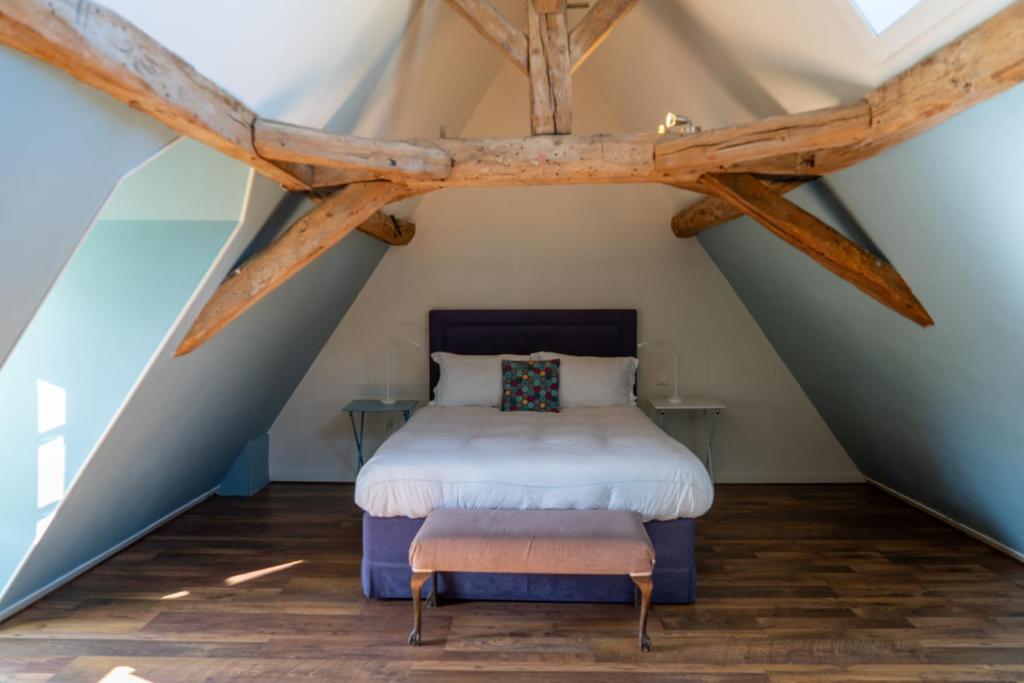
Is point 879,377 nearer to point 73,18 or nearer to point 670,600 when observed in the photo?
point 670,600

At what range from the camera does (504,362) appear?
14.8 feet

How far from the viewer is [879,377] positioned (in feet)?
11.9

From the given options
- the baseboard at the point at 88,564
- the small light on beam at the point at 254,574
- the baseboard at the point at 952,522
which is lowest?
the small light on beam at the point at 254,574

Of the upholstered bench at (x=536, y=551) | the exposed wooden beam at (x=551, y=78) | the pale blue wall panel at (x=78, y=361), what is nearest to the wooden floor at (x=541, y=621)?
the upholstered bench at (x=536, y=551)

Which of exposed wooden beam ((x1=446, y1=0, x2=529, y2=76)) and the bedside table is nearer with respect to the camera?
exposed wooden beam ((x1=446, y1=0, x2=529, y2=76))

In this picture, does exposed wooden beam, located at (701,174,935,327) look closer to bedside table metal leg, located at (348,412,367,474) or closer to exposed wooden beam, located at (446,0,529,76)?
exposed wooden beam, located at (446,0,529,76)

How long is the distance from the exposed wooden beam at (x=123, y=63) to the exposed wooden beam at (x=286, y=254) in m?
0.75

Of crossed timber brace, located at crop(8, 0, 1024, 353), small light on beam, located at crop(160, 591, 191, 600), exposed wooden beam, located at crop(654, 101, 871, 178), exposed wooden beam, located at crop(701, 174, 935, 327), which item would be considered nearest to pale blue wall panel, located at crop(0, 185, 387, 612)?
crossed timber brace, located at crop(8, 0, 1024, 353)

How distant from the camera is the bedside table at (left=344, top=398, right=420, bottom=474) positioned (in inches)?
179

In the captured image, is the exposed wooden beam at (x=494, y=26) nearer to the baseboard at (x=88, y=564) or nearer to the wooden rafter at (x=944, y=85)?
the wooden rafter at (x=944, y=85)

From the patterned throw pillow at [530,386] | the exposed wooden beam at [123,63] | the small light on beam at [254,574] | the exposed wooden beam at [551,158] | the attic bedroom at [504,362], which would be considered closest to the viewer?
the exposed wooden beam at [123,63]

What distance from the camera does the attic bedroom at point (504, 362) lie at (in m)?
1.93

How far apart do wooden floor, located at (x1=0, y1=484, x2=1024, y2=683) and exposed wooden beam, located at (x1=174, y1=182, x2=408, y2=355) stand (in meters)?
1.17

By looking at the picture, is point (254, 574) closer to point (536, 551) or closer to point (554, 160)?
point (536, 551)
